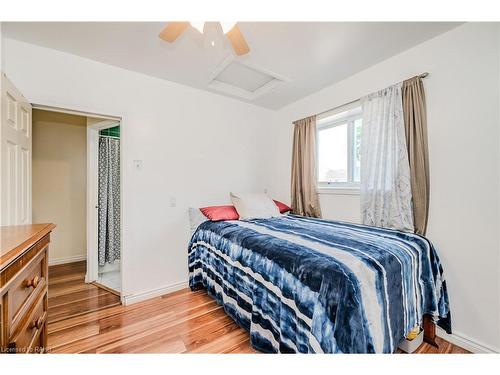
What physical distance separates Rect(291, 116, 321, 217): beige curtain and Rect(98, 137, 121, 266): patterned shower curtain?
2.47 m

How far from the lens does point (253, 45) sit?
1825mm

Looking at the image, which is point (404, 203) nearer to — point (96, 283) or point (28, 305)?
point (28, 305)

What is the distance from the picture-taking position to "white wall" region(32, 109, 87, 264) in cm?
311

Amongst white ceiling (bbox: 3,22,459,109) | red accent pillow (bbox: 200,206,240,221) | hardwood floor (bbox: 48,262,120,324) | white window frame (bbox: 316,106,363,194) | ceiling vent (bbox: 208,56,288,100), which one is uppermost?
ceiling vent (bbox: 208,56,288,100)

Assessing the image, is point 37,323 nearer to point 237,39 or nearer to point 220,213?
point 220,213

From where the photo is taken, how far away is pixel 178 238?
2.53 metres

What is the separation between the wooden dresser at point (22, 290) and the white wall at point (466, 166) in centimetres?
253

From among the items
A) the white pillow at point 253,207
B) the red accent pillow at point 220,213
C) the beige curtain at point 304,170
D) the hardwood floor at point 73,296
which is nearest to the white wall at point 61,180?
the hardwood floor at point 73,296

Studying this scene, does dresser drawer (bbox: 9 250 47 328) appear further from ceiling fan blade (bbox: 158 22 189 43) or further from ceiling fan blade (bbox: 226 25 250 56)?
ceiling fan blade (bbox: 226 25 250 56)

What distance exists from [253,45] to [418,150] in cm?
167

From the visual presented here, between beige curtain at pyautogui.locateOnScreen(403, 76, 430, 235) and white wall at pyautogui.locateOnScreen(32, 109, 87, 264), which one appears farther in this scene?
white wall at pyautogui.locateOnScreen(32, 109, 87, 264)

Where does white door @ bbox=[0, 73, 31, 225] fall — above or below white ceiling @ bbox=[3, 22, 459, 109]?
below

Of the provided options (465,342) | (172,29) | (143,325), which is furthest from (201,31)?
(465,342)

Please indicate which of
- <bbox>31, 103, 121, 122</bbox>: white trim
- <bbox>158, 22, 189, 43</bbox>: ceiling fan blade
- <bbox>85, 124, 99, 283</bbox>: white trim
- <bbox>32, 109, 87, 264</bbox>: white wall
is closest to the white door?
<bbox>31, 103, 121, 122</bbox>: white trim
